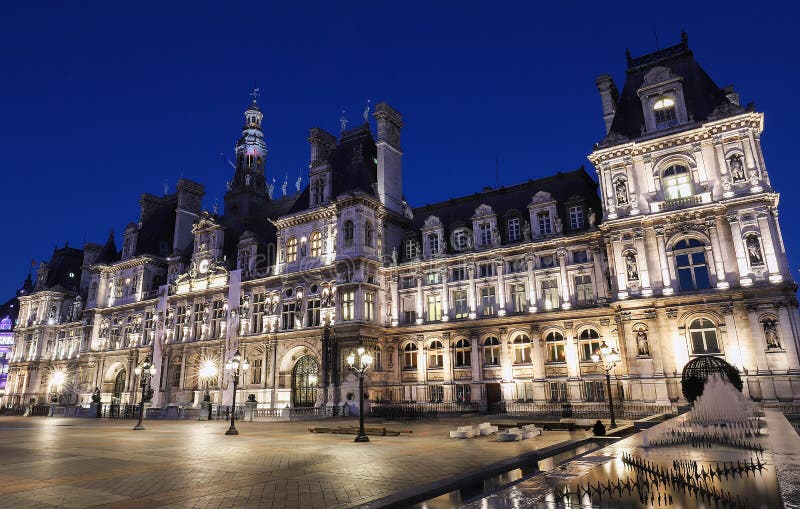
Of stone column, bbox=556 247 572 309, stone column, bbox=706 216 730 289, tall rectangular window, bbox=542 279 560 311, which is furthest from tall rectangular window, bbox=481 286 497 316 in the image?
stone column, bbox=706 216 730 289

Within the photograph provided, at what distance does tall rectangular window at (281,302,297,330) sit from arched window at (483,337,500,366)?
16.7 meters

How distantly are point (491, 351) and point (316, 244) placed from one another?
689 inches

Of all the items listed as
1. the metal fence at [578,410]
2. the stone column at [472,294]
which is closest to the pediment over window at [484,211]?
the stone column at [472,294]

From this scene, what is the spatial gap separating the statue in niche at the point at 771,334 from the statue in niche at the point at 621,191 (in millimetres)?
10326

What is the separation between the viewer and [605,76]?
1550 inches

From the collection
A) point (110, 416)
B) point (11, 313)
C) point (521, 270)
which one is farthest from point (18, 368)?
point (521, 270)

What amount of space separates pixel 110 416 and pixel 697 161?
157ft

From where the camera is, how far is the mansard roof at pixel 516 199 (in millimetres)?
38062

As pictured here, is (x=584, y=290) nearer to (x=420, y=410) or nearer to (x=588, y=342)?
(x=588, y=342)

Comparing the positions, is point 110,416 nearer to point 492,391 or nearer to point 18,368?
point 492,391

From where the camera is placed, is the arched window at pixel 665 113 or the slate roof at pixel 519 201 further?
the slate roof at pixel 519 201

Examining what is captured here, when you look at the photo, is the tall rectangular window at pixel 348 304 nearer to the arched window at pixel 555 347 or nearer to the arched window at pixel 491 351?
the arched window at pixel 491 351

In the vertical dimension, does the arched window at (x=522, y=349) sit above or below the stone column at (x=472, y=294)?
below

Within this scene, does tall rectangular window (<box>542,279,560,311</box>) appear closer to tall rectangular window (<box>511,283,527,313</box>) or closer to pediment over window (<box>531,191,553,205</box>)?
tall rectangular window (<box>511,283,527,313</box>)
